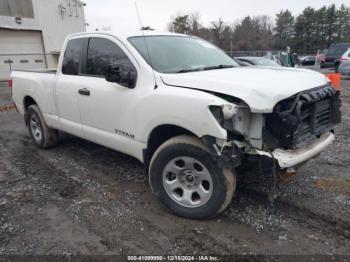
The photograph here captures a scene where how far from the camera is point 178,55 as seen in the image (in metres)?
3.97

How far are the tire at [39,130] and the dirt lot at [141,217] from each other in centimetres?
90

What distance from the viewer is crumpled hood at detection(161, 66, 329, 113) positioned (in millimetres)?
2797

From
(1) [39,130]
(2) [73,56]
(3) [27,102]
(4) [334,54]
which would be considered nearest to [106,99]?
(2) [73,56]

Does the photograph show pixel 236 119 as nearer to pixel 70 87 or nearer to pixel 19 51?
pixel 70 87

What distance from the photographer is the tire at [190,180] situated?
3025 mm

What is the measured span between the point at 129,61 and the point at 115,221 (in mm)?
1836

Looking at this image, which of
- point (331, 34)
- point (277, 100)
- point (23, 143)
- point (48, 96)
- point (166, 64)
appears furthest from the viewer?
point (331, 34)

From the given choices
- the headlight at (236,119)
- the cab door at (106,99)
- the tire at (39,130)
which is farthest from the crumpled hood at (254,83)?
the tire at (39,130)

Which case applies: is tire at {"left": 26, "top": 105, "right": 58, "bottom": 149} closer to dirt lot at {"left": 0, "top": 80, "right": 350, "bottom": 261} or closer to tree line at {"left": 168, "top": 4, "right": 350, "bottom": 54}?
dirt lot at {"left": 0, "top": 80, "right": 350, "bottom": 261}

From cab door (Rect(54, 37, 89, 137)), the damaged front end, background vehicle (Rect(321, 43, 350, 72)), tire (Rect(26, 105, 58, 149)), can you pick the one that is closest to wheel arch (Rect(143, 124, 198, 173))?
the damaged front end

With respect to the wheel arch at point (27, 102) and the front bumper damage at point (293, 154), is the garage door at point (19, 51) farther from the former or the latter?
the front bumper damage at point (293, 154)

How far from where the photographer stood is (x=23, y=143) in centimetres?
644

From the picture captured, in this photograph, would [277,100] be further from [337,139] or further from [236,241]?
[337,139]

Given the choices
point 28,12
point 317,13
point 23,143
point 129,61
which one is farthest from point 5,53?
point 317,13
